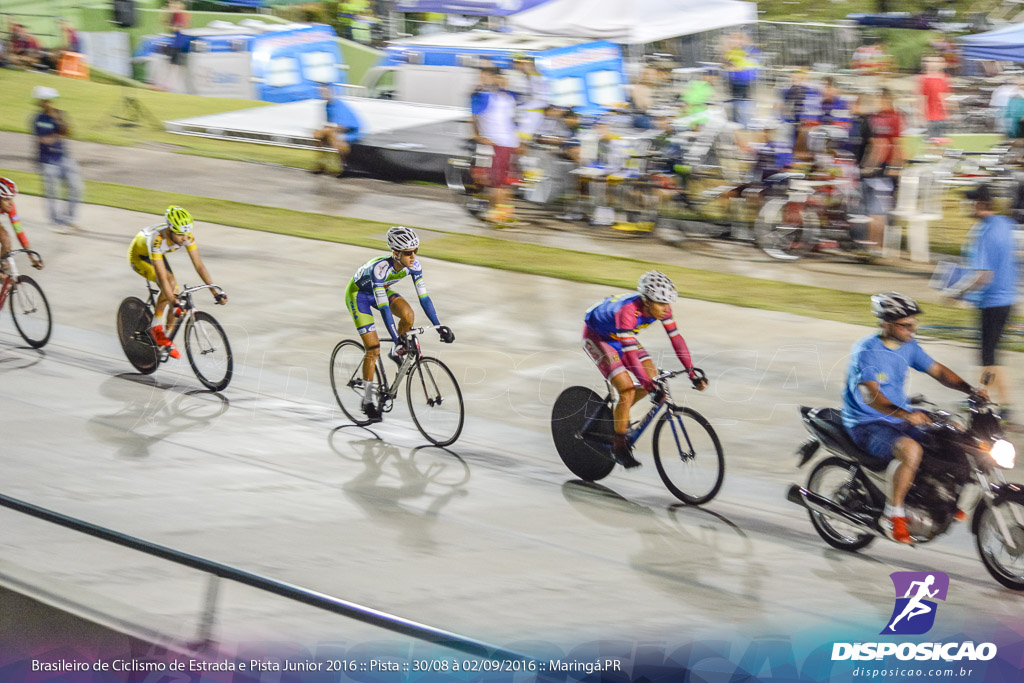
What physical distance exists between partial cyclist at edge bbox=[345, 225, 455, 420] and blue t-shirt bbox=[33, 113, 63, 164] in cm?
798

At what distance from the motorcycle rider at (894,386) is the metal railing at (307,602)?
289cm

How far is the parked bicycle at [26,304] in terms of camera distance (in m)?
9.72

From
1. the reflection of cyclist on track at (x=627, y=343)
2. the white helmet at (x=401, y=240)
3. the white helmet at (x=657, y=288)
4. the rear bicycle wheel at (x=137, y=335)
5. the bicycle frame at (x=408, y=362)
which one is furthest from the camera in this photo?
the rear bicycle wheel at (x=137, y=335)

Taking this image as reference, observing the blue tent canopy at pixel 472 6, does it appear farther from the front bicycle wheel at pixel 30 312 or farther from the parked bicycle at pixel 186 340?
the parked bicycle at pixel 186 340

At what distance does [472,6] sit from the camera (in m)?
18.9

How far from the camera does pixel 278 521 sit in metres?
6.62

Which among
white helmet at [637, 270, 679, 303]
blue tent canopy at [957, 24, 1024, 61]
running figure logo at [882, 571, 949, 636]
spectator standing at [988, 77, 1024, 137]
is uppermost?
blue tent canopy at [957, 24, 1024, 61]

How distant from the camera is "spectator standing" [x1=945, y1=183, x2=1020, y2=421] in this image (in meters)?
7.56

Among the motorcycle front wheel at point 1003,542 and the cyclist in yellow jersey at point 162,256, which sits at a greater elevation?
the cyclist in yellow jersey at point 162,256

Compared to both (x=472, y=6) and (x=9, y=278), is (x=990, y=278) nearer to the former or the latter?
(x=9, y=278)

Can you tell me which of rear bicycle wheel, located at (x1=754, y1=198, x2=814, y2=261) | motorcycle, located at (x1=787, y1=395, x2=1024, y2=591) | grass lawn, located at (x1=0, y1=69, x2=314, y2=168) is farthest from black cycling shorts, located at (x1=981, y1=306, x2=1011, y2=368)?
grass lawn, located at (x1=0, y1=69, x2=314, y2=168)

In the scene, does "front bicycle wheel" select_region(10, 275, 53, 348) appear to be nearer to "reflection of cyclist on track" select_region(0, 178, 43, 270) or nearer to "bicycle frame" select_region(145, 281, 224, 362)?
"reflection of cyclist on track" select_region(0, 178, 43, 270)

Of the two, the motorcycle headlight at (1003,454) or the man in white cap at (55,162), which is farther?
the man in white cap at (55,162)

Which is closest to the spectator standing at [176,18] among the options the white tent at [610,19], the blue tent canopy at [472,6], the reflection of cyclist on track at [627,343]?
the blue tent canopy at [472,6]
